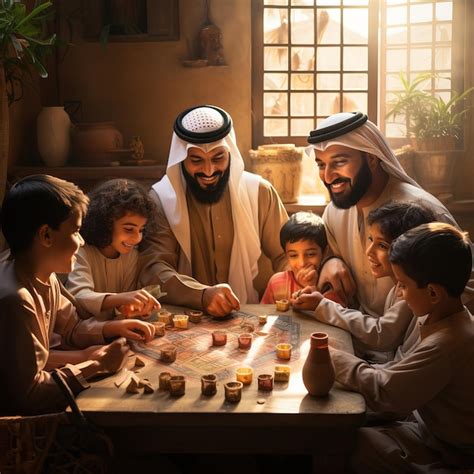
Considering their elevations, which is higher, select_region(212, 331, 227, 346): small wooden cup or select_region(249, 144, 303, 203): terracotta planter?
select_region(249, 144, 303, 203): terracotta planter

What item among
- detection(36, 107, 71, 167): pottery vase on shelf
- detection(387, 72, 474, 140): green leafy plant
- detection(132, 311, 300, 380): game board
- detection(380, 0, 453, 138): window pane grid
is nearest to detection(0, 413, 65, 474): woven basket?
detection(132, 311, 300, 380): game board

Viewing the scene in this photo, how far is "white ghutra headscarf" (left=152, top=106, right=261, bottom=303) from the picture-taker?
481 centimetres

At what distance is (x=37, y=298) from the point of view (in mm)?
3150

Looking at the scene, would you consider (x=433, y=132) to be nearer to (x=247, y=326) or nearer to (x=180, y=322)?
(x=247, y=326)

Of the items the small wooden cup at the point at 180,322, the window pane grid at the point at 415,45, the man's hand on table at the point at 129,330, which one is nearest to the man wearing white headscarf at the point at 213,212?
the small wooden cup at the point at 180,322

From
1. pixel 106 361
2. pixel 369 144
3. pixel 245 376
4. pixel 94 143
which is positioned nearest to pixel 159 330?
pixel 106 361

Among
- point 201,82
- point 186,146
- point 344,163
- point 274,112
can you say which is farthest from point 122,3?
point 344,163

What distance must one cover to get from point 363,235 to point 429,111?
2936 millimetres

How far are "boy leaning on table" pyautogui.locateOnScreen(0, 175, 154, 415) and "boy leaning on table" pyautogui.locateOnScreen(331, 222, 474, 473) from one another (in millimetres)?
1050

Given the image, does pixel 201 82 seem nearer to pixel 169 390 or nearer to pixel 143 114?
pixel 143 114

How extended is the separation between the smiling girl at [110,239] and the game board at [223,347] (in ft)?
1.04

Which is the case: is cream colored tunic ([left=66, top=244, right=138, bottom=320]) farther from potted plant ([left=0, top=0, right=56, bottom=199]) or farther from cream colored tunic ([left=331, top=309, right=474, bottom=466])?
potted plant ([left=0, top=0, right=56, bottom=199])

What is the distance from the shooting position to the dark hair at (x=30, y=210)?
3102 mm

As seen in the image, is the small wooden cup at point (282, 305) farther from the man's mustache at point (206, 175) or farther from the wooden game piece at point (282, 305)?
the man's mustache at point (206, 175)
